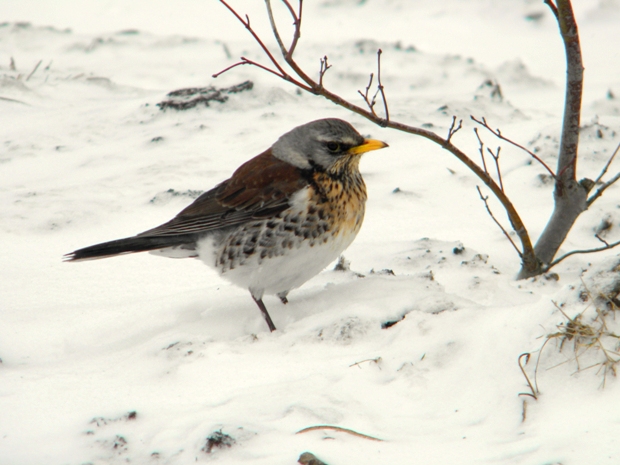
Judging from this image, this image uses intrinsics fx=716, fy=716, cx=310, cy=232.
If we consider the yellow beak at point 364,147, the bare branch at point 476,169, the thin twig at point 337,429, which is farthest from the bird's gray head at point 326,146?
the thin twig at point 337,429

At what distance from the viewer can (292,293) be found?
4586mm

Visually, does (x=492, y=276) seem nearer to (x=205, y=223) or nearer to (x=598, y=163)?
(x=205, y=223)

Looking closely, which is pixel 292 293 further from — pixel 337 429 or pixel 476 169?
pixel 337 429

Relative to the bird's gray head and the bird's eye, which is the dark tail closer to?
the bird's gray head

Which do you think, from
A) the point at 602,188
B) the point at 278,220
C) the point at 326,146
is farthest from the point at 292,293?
the point at 602,188

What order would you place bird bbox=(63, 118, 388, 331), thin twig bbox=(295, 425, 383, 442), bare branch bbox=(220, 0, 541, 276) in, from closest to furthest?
thin twig bbox=(295, 425, 383, 442) < bare branch bbox=(220, 0, 541, 276) < bird bbox=(63, 118, 388, 331)

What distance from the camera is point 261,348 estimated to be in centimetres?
348

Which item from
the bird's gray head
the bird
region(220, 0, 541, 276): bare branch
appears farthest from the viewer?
the bird's gray head

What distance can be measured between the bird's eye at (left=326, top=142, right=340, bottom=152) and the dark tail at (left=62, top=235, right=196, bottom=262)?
0.99 metres

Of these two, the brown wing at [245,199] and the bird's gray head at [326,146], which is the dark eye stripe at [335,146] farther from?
the brown wing at [245,199]

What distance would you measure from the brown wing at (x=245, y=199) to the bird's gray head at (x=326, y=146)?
99 millimetres

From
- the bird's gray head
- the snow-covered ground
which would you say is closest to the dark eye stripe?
the bird's gray head

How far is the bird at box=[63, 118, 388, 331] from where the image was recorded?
4051 millimetres

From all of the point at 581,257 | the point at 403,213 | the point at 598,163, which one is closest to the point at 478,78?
the point at 598,163
